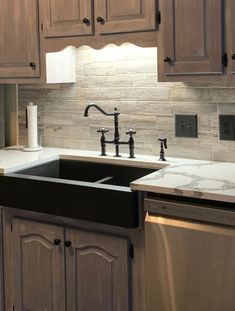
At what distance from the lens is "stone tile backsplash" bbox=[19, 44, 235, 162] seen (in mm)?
2523

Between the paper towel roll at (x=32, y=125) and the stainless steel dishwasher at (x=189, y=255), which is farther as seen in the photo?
the paper towel roll at (x=32, y=125)

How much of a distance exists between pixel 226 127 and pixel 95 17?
843 millimetres

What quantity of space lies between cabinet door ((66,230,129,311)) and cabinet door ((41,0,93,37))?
999 mm

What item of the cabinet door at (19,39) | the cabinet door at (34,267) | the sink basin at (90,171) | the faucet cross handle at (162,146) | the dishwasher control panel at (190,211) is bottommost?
the cabinet door at (34,267)

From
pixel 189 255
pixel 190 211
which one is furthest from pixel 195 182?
pixel 189 255

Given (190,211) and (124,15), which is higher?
(124,15)

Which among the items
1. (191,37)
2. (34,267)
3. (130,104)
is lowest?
(34,267)

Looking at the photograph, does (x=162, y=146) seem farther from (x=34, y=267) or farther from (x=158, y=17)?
(x=34, y=267)

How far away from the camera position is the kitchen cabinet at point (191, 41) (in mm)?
2131

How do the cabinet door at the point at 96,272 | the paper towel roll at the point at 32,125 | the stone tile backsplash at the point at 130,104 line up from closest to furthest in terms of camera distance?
the cabinet door at the point at 96,272, the stone tile backsplash at the point at 130,104, the paper towel roll at the point at 32,125

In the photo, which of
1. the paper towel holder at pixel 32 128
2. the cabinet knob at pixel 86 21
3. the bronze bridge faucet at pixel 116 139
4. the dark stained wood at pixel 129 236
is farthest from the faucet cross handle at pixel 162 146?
the paper towel holder at pixel 32 128

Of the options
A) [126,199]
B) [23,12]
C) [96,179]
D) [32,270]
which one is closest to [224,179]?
[126,199]

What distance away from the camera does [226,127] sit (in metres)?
2.47

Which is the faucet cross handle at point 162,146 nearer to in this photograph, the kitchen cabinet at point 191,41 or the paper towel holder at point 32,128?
the kitchen cabinet at point 191,41
